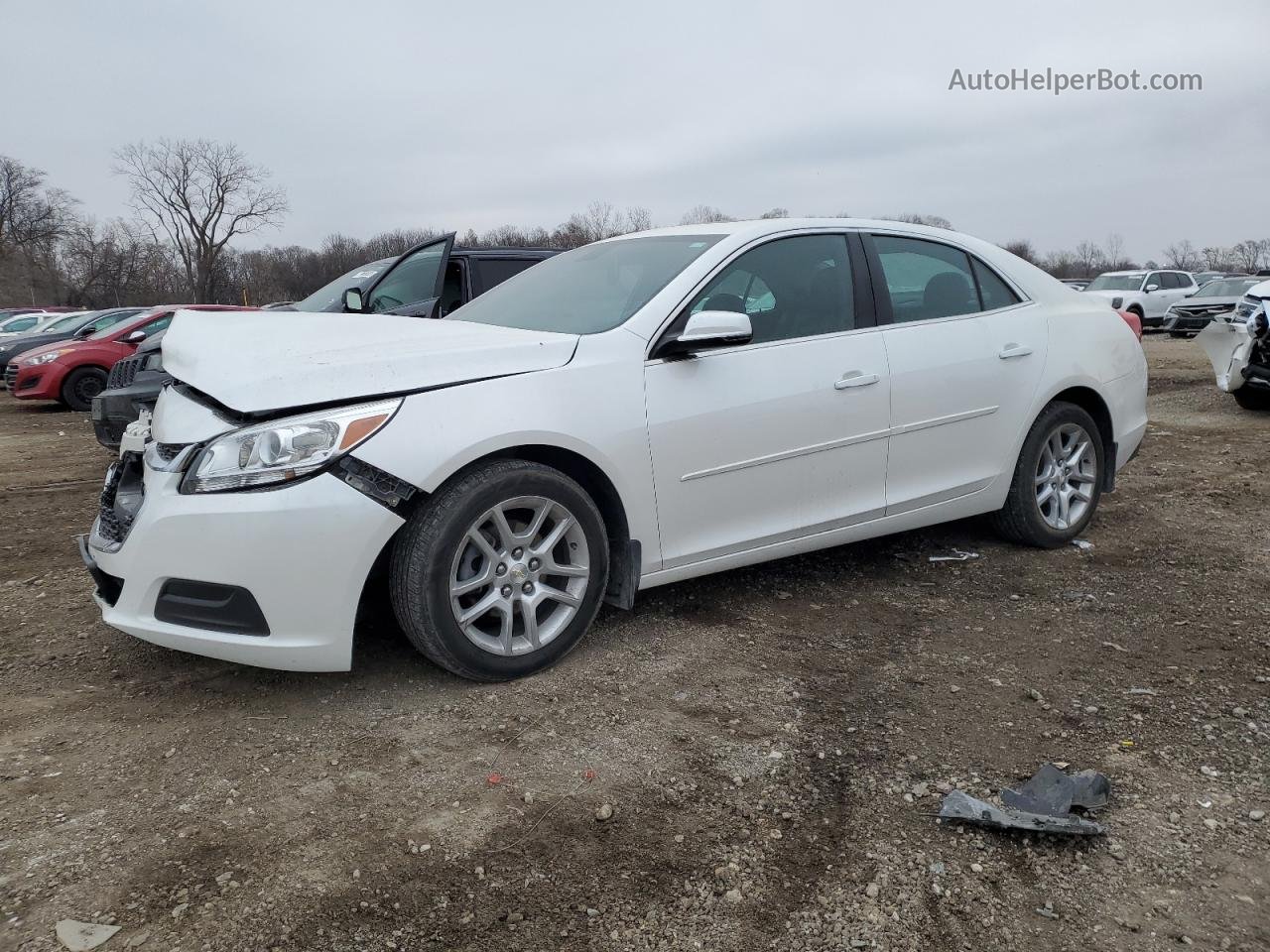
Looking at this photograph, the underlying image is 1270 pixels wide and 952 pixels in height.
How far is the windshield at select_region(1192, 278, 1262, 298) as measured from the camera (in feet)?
78.4

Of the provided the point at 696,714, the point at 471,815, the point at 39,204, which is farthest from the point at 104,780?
the point at 39,204

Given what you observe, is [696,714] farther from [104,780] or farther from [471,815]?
[104,780]

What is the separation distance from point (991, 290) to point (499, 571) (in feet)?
9.40

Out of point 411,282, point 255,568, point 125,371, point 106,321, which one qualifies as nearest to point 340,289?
point 411,282

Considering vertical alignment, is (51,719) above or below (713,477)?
below

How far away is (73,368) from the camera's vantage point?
13.0 metres

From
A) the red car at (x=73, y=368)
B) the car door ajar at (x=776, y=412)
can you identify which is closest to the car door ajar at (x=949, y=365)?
the car door ajar at (x=776, y=412)

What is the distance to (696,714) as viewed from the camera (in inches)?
122

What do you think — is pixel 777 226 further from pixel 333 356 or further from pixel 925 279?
pixel 333 356

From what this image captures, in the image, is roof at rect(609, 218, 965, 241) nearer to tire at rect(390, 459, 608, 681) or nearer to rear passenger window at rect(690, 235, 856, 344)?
rear passenger window at rect(690, 235, 856, 344)

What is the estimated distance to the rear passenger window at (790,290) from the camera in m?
3.82

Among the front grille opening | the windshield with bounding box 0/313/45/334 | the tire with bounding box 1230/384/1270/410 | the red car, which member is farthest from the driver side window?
the windshield with bounding box 0/313/45/334

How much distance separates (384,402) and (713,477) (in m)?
1.26

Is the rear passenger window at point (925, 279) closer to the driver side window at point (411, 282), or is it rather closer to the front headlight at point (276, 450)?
the front headlight at point (276, 450)
